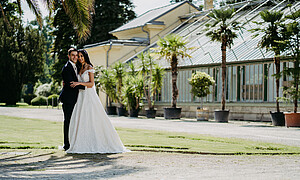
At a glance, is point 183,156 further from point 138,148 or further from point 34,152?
point 34,152


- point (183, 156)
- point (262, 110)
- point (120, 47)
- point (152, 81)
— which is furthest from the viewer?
point (120, 47)

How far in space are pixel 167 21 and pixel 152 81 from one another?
13628mm

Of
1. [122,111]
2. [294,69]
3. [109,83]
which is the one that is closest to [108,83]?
[109,83]

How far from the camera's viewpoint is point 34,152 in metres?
8.38

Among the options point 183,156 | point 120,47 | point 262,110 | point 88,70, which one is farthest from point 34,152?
point 120,47

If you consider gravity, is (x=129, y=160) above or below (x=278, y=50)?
below

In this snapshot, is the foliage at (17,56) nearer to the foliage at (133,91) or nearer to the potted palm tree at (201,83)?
the foliage at (133,91)

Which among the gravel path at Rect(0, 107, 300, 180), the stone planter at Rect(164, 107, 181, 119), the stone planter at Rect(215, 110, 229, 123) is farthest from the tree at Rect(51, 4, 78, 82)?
the gravel path at Rect(0, 107, 300, 180)

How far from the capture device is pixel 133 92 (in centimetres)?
2712

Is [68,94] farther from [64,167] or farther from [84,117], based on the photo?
[64,167]

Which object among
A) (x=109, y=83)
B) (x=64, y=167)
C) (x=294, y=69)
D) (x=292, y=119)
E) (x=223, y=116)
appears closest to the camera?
(x=64, y=167)

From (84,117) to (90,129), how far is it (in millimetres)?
246

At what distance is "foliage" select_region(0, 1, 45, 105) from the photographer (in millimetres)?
49812

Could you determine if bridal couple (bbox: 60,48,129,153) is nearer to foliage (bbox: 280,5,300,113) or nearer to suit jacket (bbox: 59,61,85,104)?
suit jacket (bbox: 59,61,85,104)
